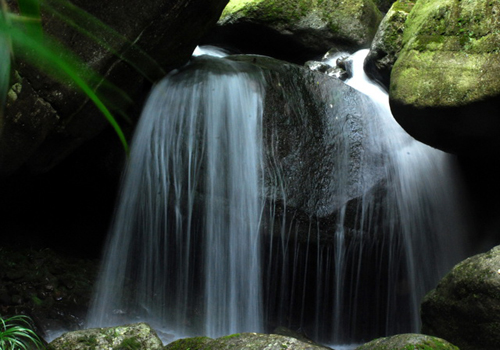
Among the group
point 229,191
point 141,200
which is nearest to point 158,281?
point 141,200

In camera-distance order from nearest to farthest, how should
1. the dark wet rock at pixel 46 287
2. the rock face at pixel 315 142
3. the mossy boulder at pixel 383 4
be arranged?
the dark wet rock at pixel 46 287, the rock face at pixel 315 142, the mossy boulder at pixel 383 4

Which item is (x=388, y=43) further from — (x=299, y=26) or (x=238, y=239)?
(x=238, y=239)

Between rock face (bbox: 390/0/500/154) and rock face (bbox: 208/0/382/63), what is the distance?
3.19m

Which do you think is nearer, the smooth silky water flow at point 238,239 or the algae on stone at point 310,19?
the smooth silky water flow at point 238,239

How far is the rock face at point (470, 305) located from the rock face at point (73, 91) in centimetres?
268

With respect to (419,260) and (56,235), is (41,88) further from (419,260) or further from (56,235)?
(419,260)

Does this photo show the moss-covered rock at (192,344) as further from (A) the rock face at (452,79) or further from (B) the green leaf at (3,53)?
(A) the rock face at (452,79)

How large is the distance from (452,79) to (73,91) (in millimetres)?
3286

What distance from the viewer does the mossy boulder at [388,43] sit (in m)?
6.43

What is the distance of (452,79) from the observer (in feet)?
13.7

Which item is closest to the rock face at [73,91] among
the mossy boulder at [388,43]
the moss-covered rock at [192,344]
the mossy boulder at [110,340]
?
the mossy boulder at [110,340]

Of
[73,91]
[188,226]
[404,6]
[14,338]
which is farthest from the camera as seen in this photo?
[404,6]

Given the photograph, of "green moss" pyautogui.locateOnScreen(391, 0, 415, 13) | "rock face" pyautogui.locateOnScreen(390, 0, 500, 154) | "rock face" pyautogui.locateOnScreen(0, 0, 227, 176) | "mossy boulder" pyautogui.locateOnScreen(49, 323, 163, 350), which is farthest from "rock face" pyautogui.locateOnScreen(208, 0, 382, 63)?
"mossy boulder" pyautogui.locateOnScreen(49, 323, 163, 350)

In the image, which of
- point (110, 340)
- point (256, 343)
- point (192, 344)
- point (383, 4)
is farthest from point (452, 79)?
point (383, 4)
